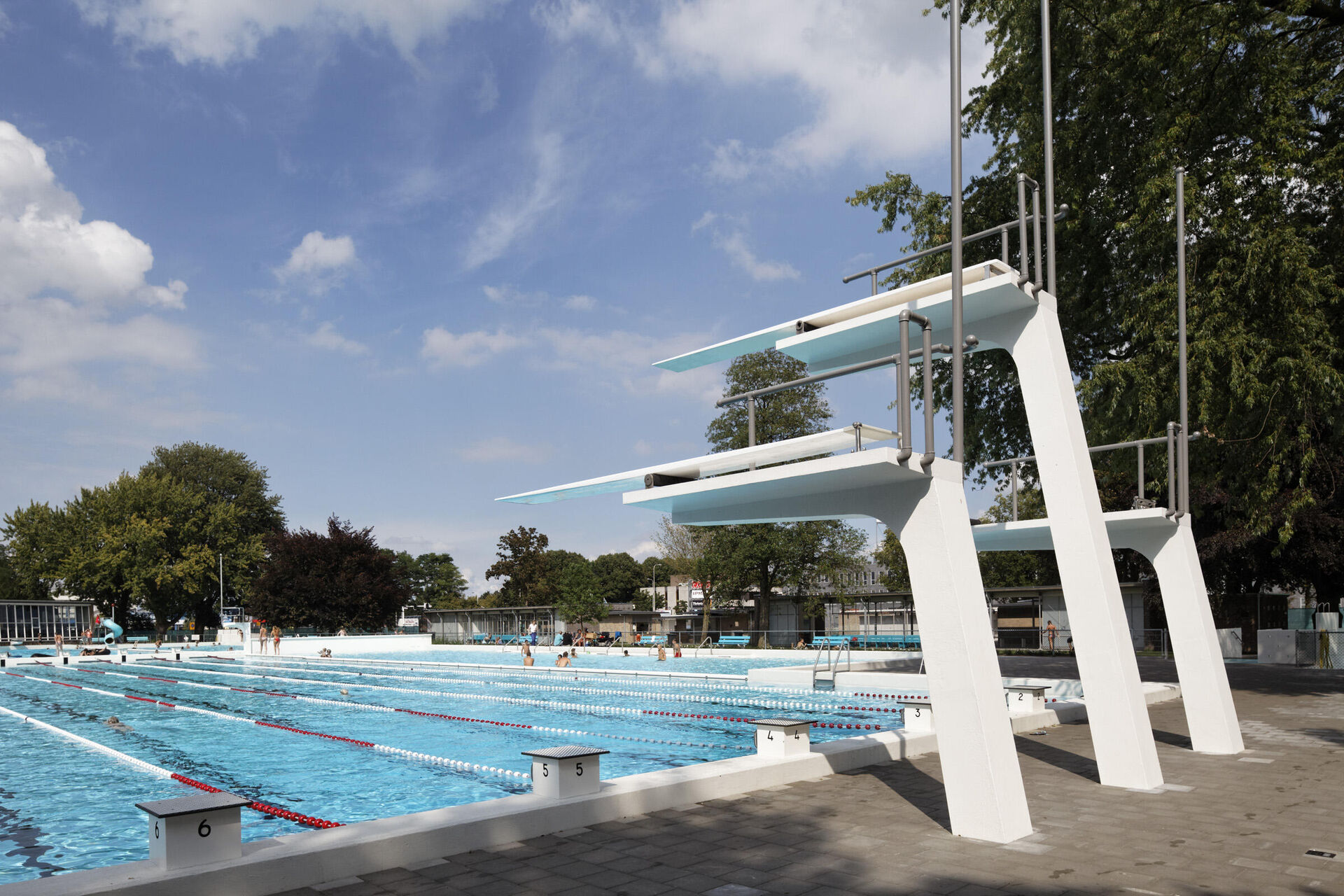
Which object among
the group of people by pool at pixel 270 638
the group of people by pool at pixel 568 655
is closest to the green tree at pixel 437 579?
the group of people by pool at pixel 270 638

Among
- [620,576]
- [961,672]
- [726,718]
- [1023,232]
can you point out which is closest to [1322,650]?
[726,718]

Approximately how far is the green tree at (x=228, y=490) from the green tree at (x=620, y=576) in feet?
127

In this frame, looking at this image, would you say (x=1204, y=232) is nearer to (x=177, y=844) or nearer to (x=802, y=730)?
(x=802, y=730)

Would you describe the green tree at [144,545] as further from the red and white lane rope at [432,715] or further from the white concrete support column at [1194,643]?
the white concrete support column at [1194,643]

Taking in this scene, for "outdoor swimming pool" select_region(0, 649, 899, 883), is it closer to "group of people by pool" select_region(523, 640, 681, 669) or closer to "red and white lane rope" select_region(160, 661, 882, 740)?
"red and white lane rope" select_region(160, 661, 882, 740)

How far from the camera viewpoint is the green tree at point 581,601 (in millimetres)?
46219

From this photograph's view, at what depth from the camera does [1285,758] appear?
8.61m

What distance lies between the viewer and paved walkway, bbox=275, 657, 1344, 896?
4617 mm

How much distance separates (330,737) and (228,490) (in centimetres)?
5815

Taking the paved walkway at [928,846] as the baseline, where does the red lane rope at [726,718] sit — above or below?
below

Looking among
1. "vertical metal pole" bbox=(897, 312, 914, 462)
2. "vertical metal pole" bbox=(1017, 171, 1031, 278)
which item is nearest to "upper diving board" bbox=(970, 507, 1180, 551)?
"vertical metal pole" bbox=(1017, 171, 1031, 278)

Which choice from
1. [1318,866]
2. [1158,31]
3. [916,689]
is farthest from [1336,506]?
[1318,866]

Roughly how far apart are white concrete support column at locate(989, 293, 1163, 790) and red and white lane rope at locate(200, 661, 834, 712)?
31.6ft

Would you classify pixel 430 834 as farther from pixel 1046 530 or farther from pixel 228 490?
pixel 228 490
